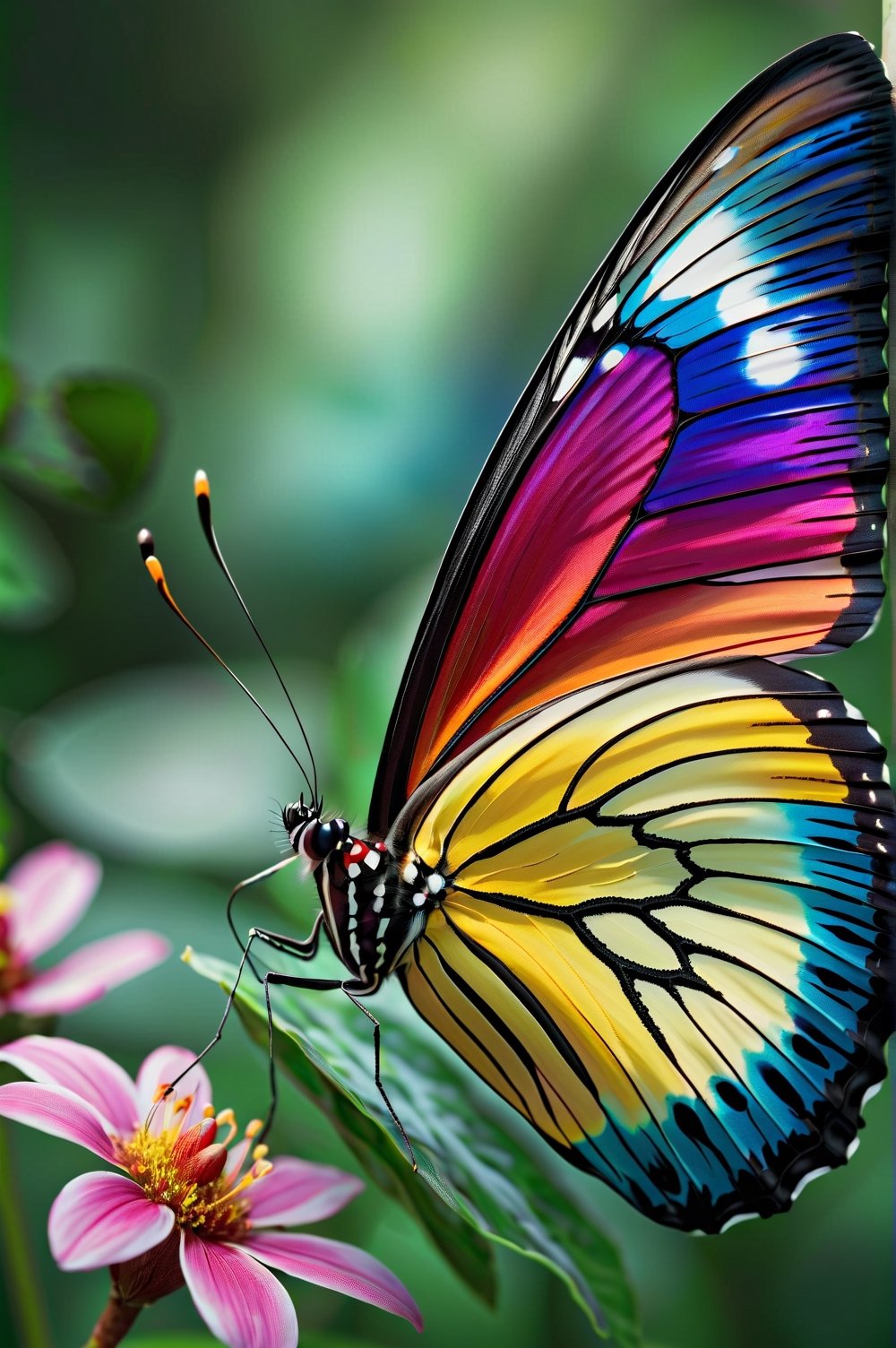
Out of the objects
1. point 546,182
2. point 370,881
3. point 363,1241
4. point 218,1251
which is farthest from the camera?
point 546,182

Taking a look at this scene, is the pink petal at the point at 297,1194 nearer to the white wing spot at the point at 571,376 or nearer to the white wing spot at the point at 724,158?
the white wing spot at the point at 571,376

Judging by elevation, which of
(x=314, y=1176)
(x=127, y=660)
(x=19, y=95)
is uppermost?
(x=19, y=95)

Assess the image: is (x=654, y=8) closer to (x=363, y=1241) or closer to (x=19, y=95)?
(x=19, y=95)

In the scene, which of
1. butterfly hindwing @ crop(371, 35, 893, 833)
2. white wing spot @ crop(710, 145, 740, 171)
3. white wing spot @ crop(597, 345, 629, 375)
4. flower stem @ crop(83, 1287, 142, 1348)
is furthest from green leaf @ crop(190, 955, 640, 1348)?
white wing spot @ crop(710, 145, 740, 171)

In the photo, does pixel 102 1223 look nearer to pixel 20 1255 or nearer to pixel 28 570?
pixel 20 1255

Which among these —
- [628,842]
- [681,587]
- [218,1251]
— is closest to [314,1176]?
[218,1251]

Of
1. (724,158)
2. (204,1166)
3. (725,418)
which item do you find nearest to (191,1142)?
(204,1166)

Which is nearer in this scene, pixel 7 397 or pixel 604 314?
pixel 604 314
